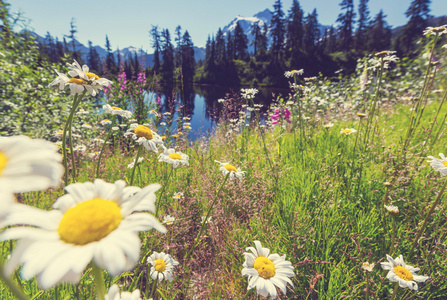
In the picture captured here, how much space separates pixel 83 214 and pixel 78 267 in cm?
14

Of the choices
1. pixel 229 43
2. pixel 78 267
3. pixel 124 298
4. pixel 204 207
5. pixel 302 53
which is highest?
pixel 229 43

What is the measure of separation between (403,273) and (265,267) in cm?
74

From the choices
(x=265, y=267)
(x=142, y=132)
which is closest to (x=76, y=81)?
(x=142, y=132)

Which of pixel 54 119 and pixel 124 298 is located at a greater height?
pixel 54 119

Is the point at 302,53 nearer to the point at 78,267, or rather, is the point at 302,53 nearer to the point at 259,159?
the point at 259,159

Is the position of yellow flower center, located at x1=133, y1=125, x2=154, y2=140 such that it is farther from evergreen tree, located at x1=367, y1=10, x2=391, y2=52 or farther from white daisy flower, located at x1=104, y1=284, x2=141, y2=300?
evergreen tree, located at x1=367, y1=10, x2=391, y2=52

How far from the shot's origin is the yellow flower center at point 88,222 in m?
0.45

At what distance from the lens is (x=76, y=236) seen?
453mm

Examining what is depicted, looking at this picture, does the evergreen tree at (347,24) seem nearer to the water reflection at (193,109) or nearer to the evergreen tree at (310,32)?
the evergreen tree at (310,32)

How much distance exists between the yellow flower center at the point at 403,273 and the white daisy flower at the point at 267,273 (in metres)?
0.57

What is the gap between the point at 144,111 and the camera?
215 inches

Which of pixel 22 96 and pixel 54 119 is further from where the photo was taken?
pixel 54 119

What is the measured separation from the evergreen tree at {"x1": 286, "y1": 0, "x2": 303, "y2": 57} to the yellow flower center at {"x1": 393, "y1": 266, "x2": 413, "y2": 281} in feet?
157

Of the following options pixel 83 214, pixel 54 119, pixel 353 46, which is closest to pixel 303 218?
pixel 83 214
